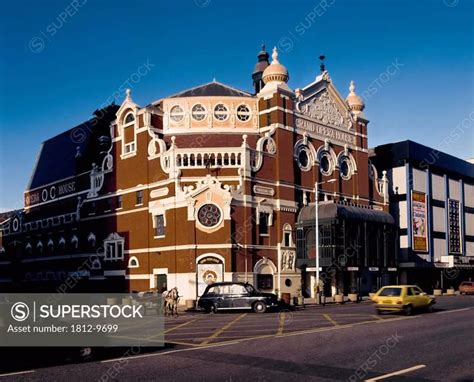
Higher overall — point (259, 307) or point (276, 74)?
point (276, 74)

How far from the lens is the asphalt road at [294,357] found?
476 inches

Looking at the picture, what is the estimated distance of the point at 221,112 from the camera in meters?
49.4

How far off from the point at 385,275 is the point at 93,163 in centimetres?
3122

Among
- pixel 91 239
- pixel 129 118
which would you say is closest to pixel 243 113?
pixel 129 118

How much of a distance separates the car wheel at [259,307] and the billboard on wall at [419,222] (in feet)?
113

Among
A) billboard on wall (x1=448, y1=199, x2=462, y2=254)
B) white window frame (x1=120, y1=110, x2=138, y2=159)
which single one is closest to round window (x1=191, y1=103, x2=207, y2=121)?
white window frame (x1=120, y1=110, x2=138, y2=159)

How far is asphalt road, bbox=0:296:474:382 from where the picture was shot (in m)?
12.1

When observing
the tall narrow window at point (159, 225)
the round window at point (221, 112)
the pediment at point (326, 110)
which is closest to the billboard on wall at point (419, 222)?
the pediment at point (326, 110)

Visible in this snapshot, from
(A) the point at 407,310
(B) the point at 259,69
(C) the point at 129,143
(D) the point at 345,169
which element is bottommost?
(A) the point at 407,310

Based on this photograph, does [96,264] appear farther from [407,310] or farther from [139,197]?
[407,310]

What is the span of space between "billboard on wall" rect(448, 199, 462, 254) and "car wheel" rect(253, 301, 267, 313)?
43.2 m

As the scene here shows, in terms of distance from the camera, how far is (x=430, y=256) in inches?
2512

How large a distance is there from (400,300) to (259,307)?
27.1 ft

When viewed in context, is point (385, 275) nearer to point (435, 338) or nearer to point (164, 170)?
point (164, 170)
